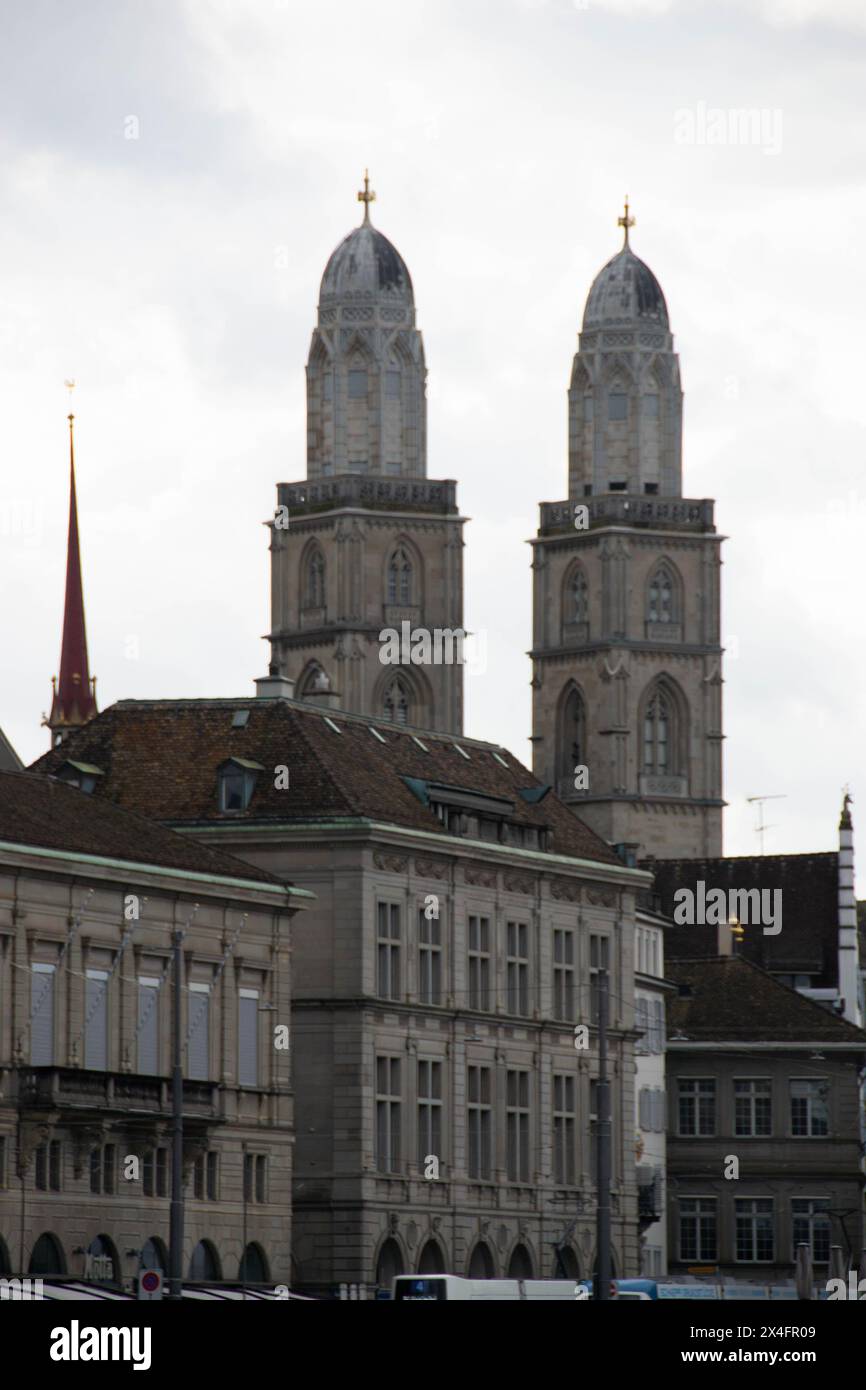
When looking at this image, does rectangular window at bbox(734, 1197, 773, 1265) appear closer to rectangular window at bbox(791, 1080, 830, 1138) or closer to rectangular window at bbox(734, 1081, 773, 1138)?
rectangular window at bbox(734, 1081, 773, 1138)

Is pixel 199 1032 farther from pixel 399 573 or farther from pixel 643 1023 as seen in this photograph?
pixel 399 573

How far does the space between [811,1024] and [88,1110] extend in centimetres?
5862

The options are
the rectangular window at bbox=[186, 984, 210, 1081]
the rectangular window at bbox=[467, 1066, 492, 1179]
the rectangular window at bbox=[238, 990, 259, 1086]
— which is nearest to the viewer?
the rectangular window at bbox=[186, 984, 210, 1081]

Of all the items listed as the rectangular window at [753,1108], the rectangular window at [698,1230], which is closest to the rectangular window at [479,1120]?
the rectangular window at [698,1230]

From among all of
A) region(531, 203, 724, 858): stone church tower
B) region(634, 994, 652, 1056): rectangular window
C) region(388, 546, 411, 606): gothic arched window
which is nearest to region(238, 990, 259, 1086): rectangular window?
region(634, 994, 652, 1056): rectangular window

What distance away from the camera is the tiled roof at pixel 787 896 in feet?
545

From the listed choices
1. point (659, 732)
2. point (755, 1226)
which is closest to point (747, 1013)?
point (755, 1226)

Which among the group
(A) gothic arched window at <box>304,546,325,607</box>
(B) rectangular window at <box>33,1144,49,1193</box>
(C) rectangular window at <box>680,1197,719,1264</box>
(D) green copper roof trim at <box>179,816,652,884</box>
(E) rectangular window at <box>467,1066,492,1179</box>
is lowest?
(B) rectangular window at <box>33,1144,49,1193</box>

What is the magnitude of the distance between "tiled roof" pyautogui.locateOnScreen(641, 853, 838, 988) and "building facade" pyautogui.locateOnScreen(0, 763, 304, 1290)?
6048cm

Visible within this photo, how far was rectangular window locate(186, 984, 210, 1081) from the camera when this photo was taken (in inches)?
3893

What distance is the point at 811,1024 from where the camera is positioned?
147 metres

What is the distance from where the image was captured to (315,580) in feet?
635
